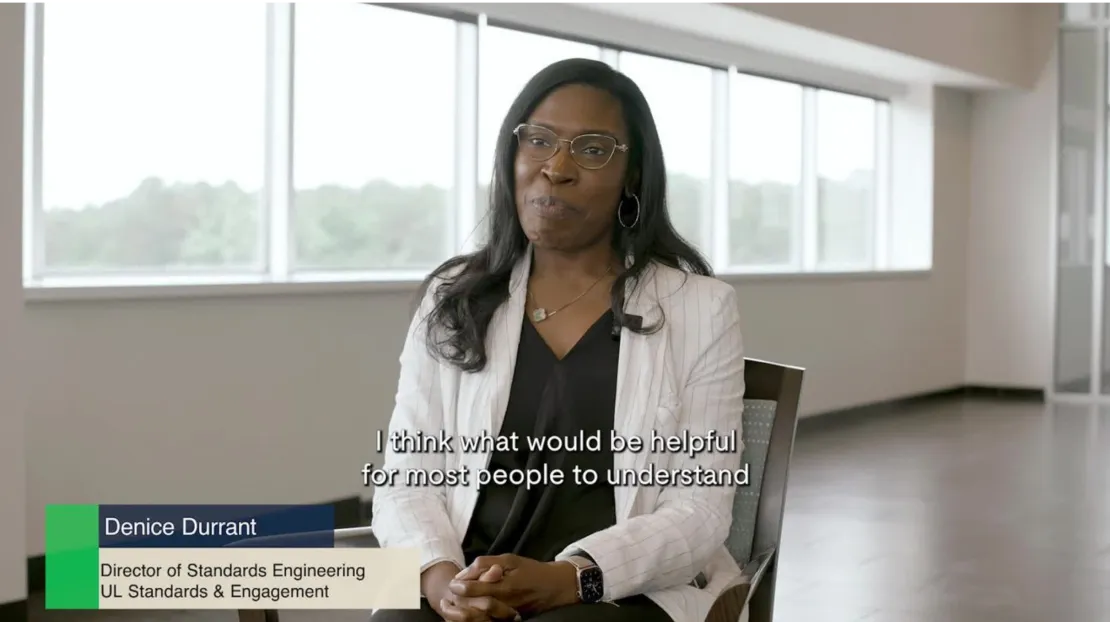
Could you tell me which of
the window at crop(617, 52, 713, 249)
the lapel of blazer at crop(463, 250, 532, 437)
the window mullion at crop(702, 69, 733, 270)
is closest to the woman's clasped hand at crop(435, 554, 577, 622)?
the lapel of blazer at crop(463, 250, 532, 437)

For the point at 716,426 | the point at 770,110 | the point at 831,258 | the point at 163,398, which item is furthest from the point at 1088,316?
the point at 716,426

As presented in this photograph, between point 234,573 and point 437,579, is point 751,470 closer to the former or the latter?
point 437,579

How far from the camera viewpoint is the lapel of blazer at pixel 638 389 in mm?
2131

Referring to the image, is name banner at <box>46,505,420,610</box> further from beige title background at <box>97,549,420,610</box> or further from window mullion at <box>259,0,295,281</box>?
window mullion at <box>259,0,295,281</box>

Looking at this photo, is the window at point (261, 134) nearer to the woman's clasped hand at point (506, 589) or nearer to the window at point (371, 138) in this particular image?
the window at point (371, 138)

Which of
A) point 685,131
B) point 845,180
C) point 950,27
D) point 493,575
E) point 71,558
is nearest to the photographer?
point 493,575

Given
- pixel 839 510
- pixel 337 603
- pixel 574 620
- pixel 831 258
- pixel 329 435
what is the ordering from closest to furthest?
pixel 574 620, pixel 337 603, pixel 329 435, pixel 839 510, pixel 831 258

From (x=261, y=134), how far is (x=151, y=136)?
59 centimetres

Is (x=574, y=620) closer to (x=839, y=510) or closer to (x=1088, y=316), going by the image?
(x=839, y=510)

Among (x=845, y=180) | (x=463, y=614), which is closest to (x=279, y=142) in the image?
(x=463, y=614)

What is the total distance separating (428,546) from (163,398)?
11.3ft

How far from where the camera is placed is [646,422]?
2135 mm

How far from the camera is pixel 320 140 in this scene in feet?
21.1

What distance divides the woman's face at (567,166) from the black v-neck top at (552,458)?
18 cm
